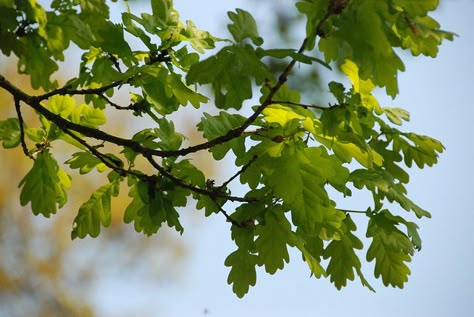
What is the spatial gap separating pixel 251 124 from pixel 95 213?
1.20 ft

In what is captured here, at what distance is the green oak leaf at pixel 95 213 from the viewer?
109cm

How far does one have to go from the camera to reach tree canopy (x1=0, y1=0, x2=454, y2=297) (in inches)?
29.2

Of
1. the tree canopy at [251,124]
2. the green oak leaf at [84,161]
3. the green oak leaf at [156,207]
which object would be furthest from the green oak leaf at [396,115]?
the green oak leaf at [84,161]

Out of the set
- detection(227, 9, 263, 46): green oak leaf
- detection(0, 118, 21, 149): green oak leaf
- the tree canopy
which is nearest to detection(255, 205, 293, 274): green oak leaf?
the tree canopy

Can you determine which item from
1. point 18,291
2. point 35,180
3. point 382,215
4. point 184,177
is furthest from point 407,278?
point 18,291

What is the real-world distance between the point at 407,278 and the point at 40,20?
70 centimetres

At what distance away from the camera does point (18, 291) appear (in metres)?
3.57

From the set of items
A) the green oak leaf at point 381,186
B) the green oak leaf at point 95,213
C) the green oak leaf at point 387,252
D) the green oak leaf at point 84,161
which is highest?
the green oak leaf at point 84,161

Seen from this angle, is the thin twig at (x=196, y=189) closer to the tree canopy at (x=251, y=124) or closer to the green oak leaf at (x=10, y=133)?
the tree canopy at (x=251, y=124)


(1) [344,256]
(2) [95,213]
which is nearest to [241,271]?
(1) [344,256]

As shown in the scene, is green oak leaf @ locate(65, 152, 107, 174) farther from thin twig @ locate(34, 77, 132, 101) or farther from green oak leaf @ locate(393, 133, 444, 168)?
green oak leaf @ locate(393, 133, 444, 168)

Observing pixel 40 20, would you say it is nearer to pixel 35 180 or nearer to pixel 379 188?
pixel 35 180

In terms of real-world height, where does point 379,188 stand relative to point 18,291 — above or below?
below

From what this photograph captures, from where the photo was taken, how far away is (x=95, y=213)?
1.10 metres
